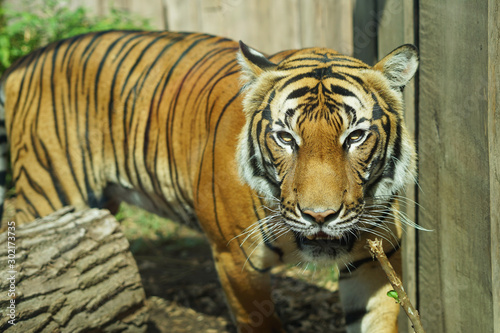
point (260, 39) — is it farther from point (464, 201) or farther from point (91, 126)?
point (464, 201)

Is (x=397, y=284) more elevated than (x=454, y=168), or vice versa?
(x=454, y=168)

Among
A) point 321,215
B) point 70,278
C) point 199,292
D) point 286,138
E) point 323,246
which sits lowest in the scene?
point 199,292

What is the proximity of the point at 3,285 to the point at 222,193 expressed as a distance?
1.08 m

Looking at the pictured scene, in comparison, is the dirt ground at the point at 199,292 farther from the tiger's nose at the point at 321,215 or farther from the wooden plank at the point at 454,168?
the tiger's nose at the point at 321,215

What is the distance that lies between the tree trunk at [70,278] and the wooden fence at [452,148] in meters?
1.49

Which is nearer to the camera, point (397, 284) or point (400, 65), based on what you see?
point (397, 284)

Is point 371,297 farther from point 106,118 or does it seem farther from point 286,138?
point 106,118

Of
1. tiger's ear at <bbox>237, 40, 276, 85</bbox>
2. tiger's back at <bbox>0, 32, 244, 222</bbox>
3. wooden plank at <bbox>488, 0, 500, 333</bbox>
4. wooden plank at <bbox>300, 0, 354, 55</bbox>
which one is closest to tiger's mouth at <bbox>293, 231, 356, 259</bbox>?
wooden plank at <bbox>488, 0, 500, 333</bbox>

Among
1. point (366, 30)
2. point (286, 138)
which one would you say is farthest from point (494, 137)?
point (366, 30)

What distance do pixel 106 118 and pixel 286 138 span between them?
1.70 metres

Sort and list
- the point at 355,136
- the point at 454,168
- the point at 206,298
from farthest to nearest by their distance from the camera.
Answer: the point at 206,298 → the point at 454,168 → the point at 355,136

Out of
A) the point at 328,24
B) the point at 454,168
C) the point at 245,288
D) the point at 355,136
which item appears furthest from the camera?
the point at 328,24

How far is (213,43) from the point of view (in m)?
3.48

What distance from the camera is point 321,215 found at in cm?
203
